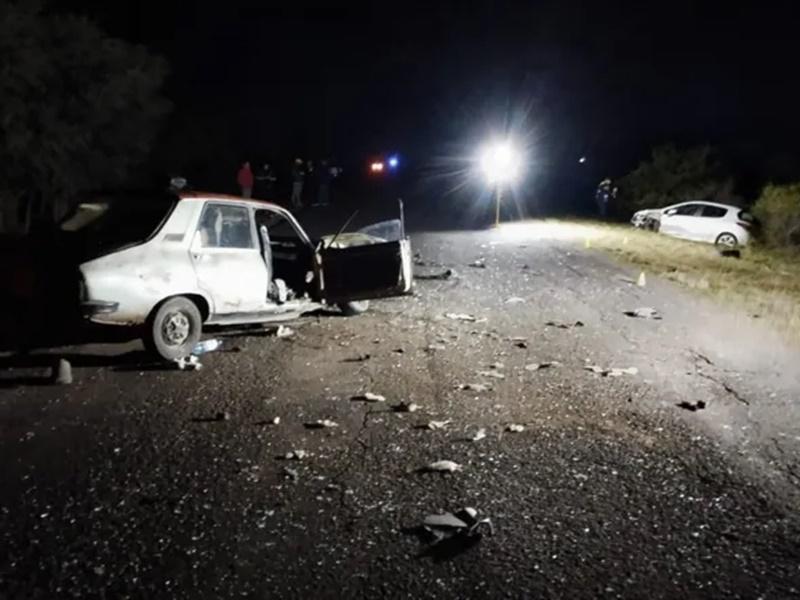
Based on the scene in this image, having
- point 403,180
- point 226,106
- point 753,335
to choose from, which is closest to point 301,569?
point 753,335

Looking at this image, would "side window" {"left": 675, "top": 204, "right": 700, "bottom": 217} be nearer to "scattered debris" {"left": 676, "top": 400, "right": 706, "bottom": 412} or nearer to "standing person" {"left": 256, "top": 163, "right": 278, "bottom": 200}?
"standing person" {"left": 256, "top": 163, "right": 278, "bottom": 200}

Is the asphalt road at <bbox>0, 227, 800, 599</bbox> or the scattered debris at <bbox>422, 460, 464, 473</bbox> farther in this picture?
the scattered debris at <bbox>422, 460, 464, 473</bbox>

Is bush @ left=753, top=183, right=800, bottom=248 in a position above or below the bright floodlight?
below

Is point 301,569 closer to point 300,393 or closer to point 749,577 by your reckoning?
point 749,577

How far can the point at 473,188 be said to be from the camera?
40.0 m

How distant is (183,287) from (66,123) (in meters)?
11.7

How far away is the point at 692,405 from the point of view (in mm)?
6684

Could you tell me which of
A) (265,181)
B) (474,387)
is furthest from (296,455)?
(265,181)

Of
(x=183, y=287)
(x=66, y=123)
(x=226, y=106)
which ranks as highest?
(x=226, y=106)

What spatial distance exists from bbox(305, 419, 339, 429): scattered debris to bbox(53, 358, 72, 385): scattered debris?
7.85 ft

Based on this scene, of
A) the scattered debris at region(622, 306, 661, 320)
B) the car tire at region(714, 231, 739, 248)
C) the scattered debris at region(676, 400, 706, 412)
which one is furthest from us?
the car tire at region(714, 231, 739, 248)

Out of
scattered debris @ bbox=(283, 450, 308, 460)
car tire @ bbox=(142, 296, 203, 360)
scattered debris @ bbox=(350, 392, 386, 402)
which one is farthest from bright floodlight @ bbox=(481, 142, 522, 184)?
scattered debris @ bbox=(283, 450, 308, 460)

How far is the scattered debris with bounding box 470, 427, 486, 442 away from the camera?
576 centimetres

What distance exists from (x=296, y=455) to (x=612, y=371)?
149 inches
